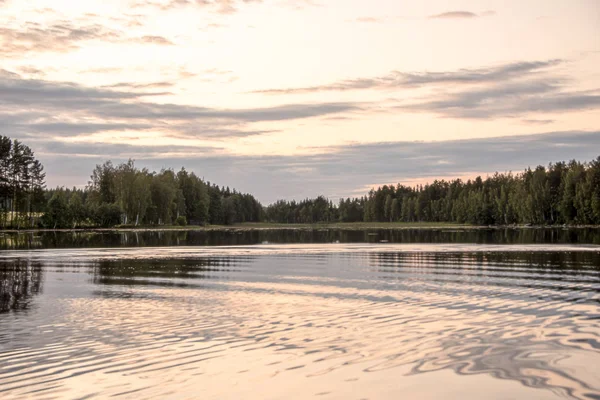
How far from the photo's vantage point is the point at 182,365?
14.5 meters

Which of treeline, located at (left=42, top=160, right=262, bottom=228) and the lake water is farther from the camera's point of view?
treeline, located at (left=42, top=160, right=262, bottom=228)

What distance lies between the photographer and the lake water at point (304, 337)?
42.1 feet

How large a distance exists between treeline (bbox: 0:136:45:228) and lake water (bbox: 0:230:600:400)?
417 feet

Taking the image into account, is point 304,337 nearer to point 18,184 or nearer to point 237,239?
point 237,239

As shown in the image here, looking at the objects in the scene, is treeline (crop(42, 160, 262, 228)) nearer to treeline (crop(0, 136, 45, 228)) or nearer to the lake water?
treeline (crop(0, 136, 45, 228))

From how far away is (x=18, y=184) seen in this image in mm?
153375

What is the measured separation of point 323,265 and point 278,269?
4287 mm

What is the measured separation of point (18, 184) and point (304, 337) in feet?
500

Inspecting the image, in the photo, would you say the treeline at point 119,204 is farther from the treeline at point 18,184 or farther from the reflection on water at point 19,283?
the reflection on water at point 19,283

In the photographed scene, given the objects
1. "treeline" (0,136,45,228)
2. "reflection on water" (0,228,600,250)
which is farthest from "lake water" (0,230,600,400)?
"treeline" (0,136,45,228)

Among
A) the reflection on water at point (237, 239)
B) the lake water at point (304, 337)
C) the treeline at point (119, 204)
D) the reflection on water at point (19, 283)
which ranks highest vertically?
the treeline at point (119, 204)

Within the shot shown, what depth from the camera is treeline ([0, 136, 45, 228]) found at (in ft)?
490

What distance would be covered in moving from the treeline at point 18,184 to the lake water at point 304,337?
5005 inches

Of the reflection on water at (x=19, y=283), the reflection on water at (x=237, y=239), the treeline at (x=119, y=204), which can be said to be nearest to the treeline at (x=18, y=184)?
the treeline at (x=119, y=204)
